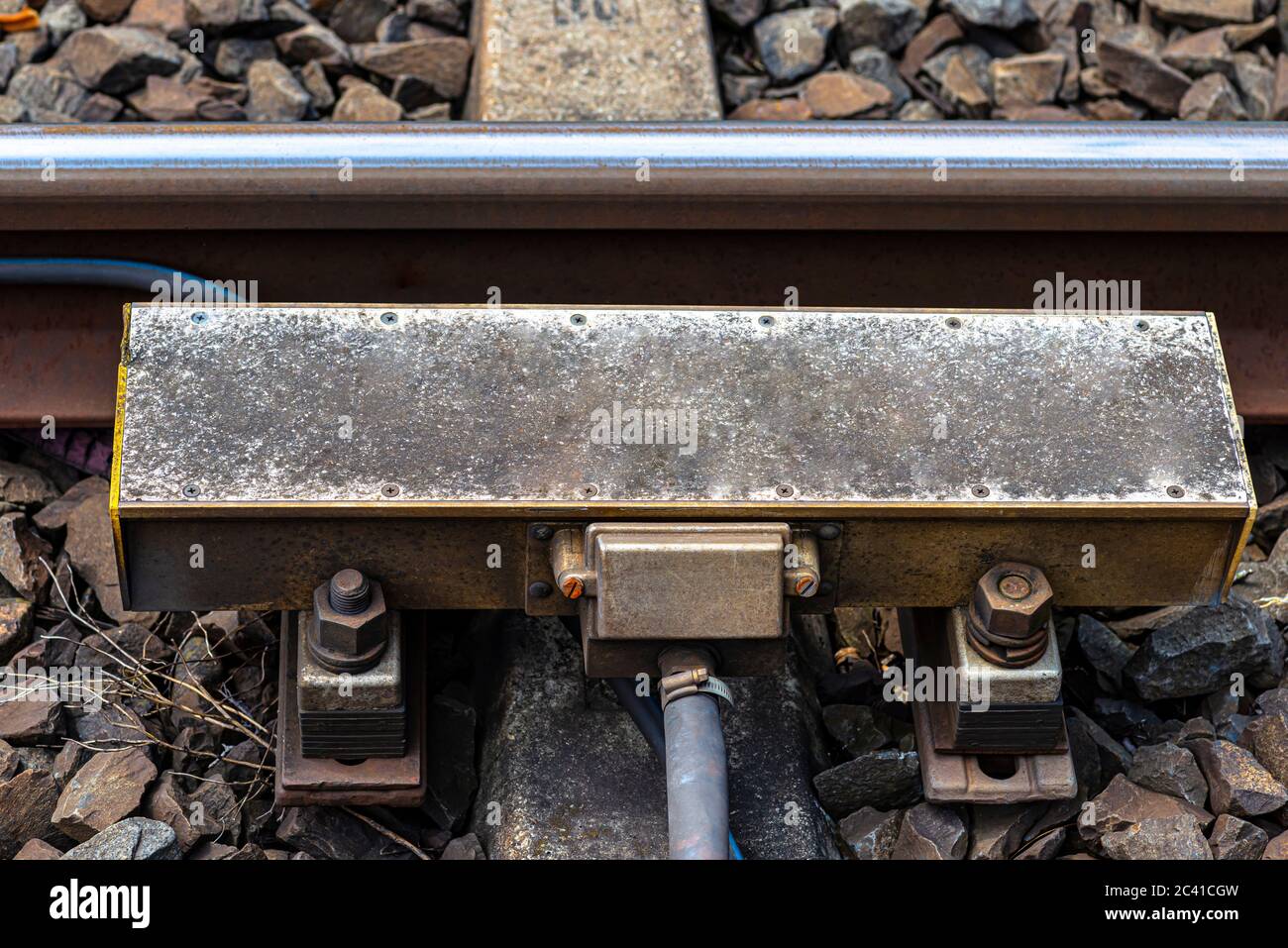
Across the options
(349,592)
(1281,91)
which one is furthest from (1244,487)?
(1281,91)

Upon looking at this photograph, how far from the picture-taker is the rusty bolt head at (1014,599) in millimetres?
2922

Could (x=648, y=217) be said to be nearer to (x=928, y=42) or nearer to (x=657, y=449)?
(x=657, y=449)

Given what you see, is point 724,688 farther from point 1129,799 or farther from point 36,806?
point 36,806

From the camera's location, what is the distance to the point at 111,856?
296 cm

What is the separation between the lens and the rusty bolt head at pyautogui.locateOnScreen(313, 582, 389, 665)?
9.48 ft

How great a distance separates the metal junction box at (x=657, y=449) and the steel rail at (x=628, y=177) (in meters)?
→ 0.62

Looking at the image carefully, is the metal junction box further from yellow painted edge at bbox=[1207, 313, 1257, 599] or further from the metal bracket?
the metal bracket

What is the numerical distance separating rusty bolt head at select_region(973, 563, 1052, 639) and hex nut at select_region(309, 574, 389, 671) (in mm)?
1063

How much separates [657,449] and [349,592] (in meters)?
0.59

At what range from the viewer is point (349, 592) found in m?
2.87

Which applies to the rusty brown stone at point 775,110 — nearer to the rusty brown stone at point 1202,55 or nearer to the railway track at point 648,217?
the rusty brown stone at point 1202,55

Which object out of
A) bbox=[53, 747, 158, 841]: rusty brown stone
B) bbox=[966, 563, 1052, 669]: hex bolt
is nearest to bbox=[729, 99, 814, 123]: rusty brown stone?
bbox=[966, 563, 1052, 669]: hex bolt


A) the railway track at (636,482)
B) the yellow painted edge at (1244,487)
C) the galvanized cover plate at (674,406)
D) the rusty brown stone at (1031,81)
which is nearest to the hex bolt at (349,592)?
the railway track at (636,482)

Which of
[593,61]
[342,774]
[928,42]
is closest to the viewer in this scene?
[342,774]
